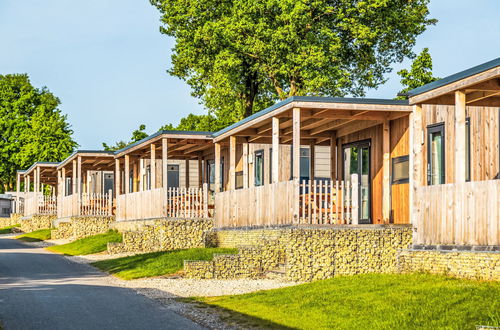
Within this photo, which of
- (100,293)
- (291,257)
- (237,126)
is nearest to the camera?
(100,293)

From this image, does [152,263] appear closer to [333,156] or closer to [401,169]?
[333,156]

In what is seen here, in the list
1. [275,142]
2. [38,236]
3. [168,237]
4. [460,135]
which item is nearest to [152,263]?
[275,142]

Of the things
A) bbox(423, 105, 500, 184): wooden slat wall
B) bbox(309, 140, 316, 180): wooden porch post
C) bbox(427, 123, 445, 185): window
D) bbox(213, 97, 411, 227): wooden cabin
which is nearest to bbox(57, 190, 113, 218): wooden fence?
bbox(213, 97, 411, 227): wooden cabin

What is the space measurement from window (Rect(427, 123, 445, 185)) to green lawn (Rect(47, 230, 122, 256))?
50.8 feet

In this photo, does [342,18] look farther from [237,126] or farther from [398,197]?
[398,197]

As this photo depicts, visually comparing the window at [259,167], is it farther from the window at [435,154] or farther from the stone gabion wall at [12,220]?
the stone gabion wall at [12,220]

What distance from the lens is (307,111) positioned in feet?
73.3

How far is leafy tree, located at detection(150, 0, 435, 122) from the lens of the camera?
1602 inches

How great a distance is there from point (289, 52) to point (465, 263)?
25.6 m

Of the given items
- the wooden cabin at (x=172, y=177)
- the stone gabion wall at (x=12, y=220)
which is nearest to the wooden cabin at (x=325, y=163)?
the wooden cabin at (x=172, y=177)

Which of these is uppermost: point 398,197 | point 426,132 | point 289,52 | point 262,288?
point 289,52

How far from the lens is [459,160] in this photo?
678 inches

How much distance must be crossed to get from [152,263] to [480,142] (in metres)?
10.1

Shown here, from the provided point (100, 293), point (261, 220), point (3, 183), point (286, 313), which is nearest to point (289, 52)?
point (261, 220)
